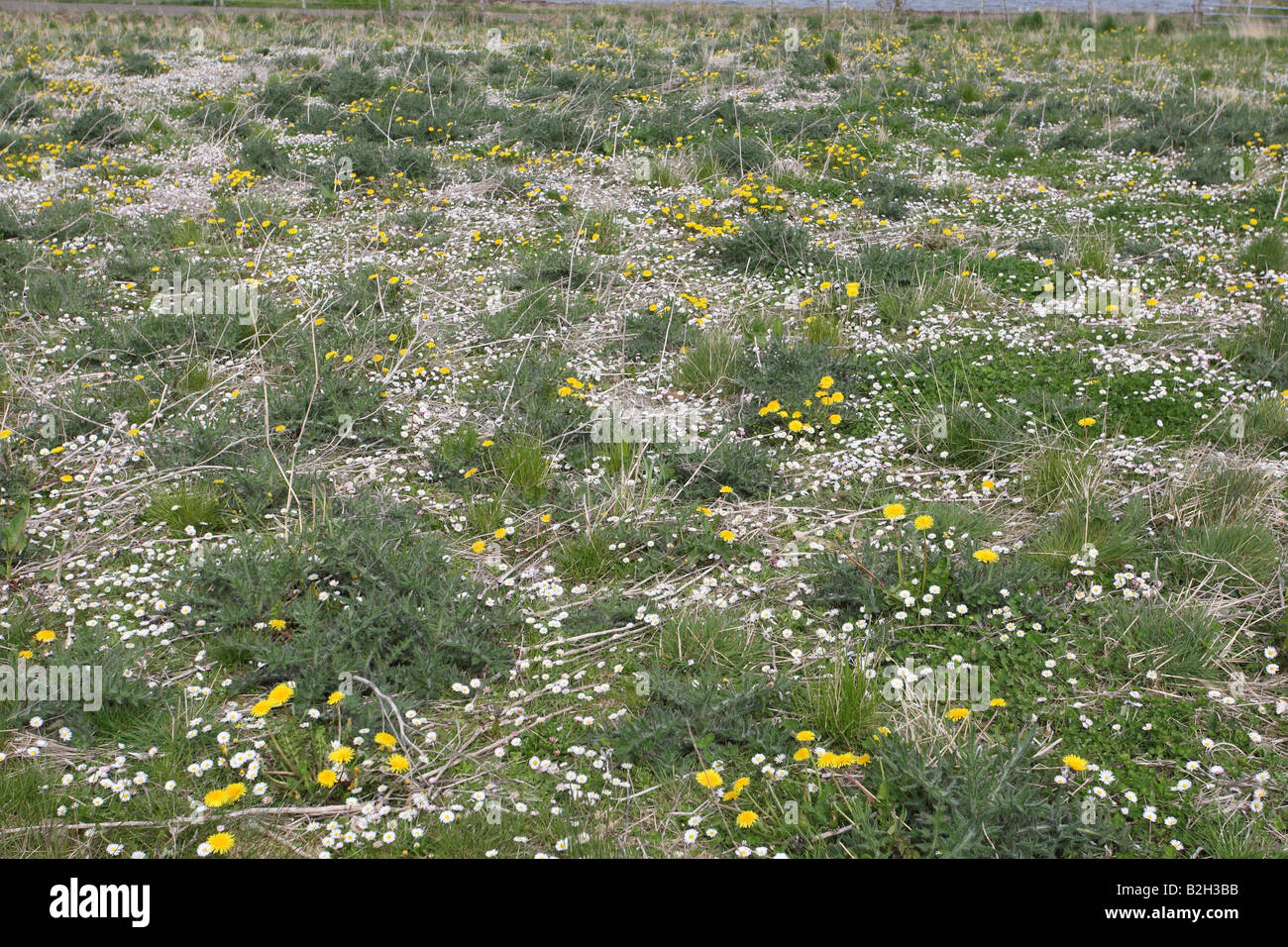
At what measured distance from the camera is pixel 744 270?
293 inches

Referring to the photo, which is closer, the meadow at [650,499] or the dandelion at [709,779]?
the dandelion at [709,779]

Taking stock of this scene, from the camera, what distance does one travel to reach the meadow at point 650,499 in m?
3.10

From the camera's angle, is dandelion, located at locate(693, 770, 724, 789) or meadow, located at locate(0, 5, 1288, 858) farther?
meadow, located at locate(0, 5, 1288, 858)

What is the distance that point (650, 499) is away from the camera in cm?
463

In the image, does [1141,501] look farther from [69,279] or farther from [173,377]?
[69,279]

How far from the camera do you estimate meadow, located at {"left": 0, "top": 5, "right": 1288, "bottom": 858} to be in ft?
10.2

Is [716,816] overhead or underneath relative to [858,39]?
underneath

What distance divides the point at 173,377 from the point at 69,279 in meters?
2.01

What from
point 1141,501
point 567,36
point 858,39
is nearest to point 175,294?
point 1141,501

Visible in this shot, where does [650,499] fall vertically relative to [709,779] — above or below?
above

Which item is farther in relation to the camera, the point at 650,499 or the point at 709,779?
the point at 650,499

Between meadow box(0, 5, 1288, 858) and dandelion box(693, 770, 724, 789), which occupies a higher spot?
meadow box(0, 5, 1288, 858)

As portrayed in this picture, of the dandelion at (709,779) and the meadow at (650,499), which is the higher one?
the meadow at (650,499)
